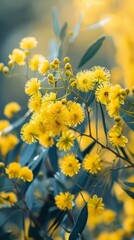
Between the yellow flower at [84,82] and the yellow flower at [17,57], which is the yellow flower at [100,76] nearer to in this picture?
the yellow flower at [84,82]

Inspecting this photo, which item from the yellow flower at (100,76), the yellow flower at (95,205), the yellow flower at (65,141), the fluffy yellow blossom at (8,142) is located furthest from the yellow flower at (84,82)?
the fluffy yellow blossom at (8,142)

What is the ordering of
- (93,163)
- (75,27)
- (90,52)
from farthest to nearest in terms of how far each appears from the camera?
(75,27), (90,52), (93,163)

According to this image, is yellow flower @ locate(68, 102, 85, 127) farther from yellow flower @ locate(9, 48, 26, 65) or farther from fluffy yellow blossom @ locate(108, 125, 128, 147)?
yellow flower @ locate(9, 48, 26, 65)

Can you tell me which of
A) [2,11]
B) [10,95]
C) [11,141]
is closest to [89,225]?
[11,141]

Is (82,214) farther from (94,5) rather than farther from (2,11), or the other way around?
(2,11)

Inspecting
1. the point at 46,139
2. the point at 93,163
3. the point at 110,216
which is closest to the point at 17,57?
the point at 46,139

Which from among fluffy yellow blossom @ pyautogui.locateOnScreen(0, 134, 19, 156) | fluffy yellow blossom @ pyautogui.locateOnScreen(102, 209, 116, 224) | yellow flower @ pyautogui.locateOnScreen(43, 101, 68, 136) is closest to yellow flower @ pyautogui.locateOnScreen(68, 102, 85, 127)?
yellow flower @ pyautogui.locateOnScreen(43, 101, 68, 136)

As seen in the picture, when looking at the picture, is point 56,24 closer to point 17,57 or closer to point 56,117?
point 17,57

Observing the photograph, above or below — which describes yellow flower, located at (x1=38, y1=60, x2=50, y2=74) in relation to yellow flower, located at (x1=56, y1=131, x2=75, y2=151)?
above

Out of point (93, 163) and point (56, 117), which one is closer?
point (56, 117)
